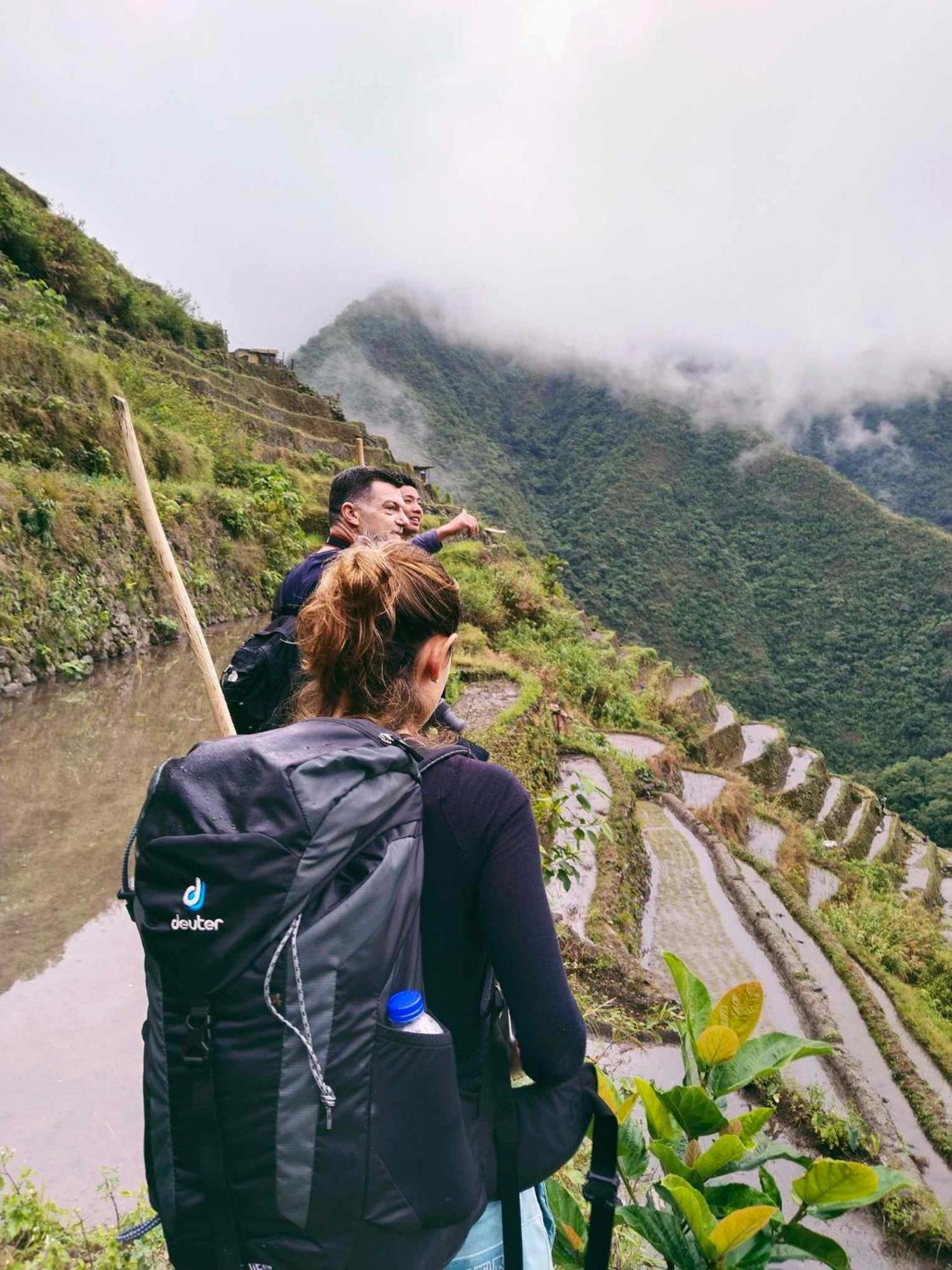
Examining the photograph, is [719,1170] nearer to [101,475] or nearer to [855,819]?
[101,475]

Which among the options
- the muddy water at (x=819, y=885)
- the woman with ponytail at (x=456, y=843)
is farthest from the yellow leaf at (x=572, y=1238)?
the muddy water at (x=819, y=885)

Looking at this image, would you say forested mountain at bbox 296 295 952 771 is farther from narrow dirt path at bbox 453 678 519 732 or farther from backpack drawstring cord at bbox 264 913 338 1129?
backpack drawstring cord at bbox 264 913 338 1129

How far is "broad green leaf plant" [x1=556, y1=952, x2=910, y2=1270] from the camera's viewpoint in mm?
1120

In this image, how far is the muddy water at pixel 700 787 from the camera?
13773 mm

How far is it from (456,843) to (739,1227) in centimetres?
71

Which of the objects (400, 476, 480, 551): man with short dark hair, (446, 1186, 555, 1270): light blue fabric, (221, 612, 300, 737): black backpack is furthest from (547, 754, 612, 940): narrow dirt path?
(446, 1186, 555, 1270): light blue fabric

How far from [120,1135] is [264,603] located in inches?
422

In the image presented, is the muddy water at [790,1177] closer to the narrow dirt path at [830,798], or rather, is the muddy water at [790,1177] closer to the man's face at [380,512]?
the man's face at [380,512]

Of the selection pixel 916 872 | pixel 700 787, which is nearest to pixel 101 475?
pixel 700 787

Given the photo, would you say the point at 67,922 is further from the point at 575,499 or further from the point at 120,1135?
the point at 575,499

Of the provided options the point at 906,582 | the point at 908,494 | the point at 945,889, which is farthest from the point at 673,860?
the point at 908,494

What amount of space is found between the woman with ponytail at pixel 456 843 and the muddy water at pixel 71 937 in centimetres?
185

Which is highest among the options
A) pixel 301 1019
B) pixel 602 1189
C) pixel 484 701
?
pixel 301 1019

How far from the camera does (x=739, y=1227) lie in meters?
1.08
